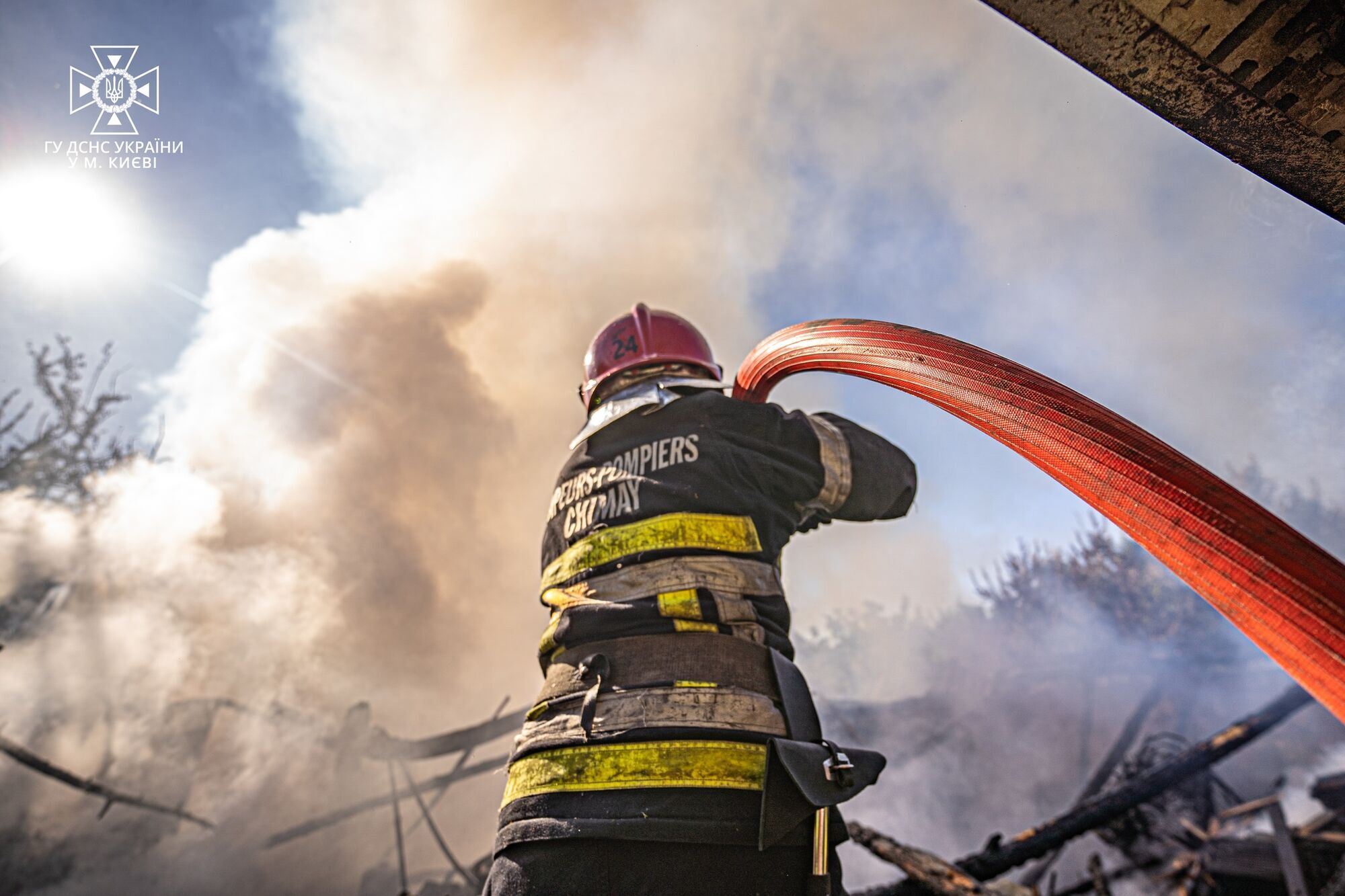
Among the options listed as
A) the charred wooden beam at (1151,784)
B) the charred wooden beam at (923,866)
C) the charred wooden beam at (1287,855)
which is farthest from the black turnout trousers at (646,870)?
the charred wooden beam at (1287,855)

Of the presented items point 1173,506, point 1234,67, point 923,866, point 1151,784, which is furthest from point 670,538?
point 1151,784

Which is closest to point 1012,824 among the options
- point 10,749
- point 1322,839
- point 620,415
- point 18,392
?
point 1322,839

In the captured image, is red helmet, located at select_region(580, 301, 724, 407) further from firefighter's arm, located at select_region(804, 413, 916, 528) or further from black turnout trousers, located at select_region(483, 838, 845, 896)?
black turnout trousers, located at select_region(483, 838, 845, 896)

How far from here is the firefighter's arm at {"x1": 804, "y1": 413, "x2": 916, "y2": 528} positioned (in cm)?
263

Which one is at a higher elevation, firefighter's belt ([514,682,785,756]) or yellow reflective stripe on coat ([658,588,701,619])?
yellow reflective stripe on coat ([658,588,701,619])

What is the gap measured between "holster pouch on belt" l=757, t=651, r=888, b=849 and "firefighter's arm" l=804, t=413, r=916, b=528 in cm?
83

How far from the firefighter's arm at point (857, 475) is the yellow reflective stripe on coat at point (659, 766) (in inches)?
43.2

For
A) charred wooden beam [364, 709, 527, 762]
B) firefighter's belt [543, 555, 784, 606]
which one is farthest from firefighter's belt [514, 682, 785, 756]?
charred wooden beam [364, 709, 527, 762]

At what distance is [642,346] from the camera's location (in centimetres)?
367

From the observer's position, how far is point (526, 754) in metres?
2.07

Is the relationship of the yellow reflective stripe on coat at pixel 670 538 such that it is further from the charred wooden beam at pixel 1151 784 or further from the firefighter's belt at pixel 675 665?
the charred wooden beam at pixel 1151 784

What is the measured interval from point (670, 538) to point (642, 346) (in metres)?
1.64

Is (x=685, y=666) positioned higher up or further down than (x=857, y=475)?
further down

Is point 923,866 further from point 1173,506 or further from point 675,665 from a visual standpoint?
point 1173,506
